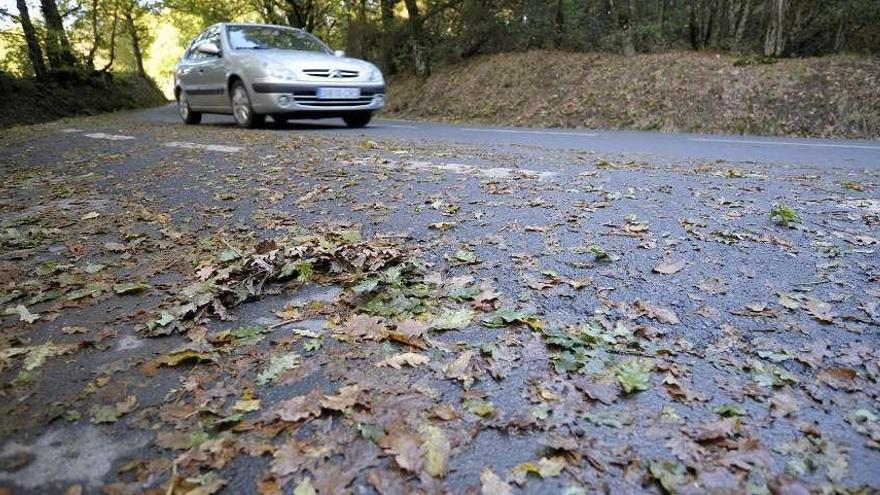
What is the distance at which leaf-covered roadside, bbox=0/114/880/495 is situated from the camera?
1415 mm

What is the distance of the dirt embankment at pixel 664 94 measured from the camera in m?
10.2

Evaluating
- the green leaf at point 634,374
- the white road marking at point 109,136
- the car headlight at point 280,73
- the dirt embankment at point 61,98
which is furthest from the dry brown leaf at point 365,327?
the dirt embankment at point 61,98

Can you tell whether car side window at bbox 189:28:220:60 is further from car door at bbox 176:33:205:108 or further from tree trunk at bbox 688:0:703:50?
tree trunk at bbox 688:0:703:50

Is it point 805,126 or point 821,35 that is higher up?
point 821,35

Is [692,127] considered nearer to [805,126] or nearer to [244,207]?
[805,126]

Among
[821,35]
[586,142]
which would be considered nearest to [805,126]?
[821,35]

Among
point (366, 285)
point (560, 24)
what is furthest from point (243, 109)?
point (560, 24)

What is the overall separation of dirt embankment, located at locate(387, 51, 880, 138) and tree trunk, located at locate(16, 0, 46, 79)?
1031 cm

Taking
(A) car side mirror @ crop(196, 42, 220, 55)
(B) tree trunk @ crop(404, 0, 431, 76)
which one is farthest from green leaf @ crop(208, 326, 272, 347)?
(B) tree trunk @ crop(404, 0, 431, 76)

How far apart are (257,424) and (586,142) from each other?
6.93m

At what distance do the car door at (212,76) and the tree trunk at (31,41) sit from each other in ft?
29.9

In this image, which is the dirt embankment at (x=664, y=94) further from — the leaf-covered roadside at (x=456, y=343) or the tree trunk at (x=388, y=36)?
the leaf-covered roadside at (x=456, y=343)

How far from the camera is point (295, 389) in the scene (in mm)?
1713

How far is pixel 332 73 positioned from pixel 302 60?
18.9 inches
